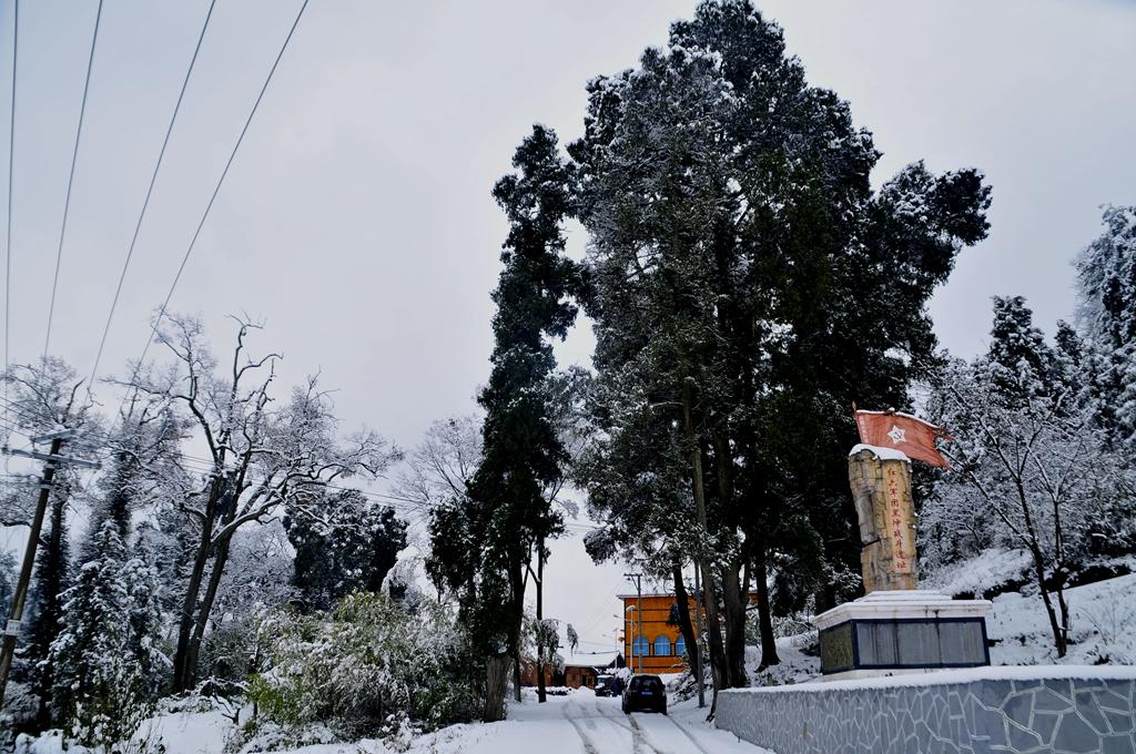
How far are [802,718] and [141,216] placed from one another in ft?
36.3

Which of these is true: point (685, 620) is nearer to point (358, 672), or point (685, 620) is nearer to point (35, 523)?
A: point (358, 672)

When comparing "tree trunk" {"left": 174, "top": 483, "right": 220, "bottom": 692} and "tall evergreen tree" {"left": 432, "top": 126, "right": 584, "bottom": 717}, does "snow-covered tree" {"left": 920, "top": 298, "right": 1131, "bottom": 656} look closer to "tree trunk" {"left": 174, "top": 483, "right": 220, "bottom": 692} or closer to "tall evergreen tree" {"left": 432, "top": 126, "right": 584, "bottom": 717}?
"tall evergreen tree" {"left": 432, "top": 126, "right": 584, "bottom": 717}

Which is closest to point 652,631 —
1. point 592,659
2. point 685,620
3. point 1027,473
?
point 592,659

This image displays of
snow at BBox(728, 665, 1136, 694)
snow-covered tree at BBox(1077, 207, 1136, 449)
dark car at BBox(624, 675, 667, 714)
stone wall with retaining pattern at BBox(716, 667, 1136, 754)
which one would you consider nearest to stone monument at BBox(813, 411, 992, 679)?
stone wall with retaining pattern at BBox(716, 667, 1136, 754)

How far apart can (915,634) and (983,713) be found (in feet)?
22.8

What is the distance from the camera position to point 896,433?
552 inches

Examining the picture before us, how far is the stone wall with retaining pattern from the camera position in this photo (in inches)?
182

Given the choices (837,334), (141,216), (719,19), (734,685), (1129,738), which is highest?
(719,19)

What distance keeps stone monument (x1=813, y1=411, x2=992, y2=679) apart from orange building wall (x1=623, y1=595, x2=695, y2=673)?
5071 centimetres

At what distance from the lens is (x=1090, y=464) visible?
66.6ft

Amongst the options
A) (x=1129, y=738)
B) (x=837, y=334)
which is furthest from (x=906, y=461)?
(x=1129, y=738)

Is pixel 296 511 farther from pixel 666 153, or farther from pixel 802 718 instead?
pixel 802 718

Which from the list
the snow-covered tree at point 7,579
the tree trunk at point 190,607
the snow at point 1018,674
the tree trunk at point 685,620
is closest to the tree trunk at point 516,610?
the tree trunk at point 685,620

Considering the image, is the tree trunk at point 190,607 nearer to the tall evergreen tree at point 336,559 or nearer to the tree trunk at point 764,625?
the tall evergreen tree at point 336,559
